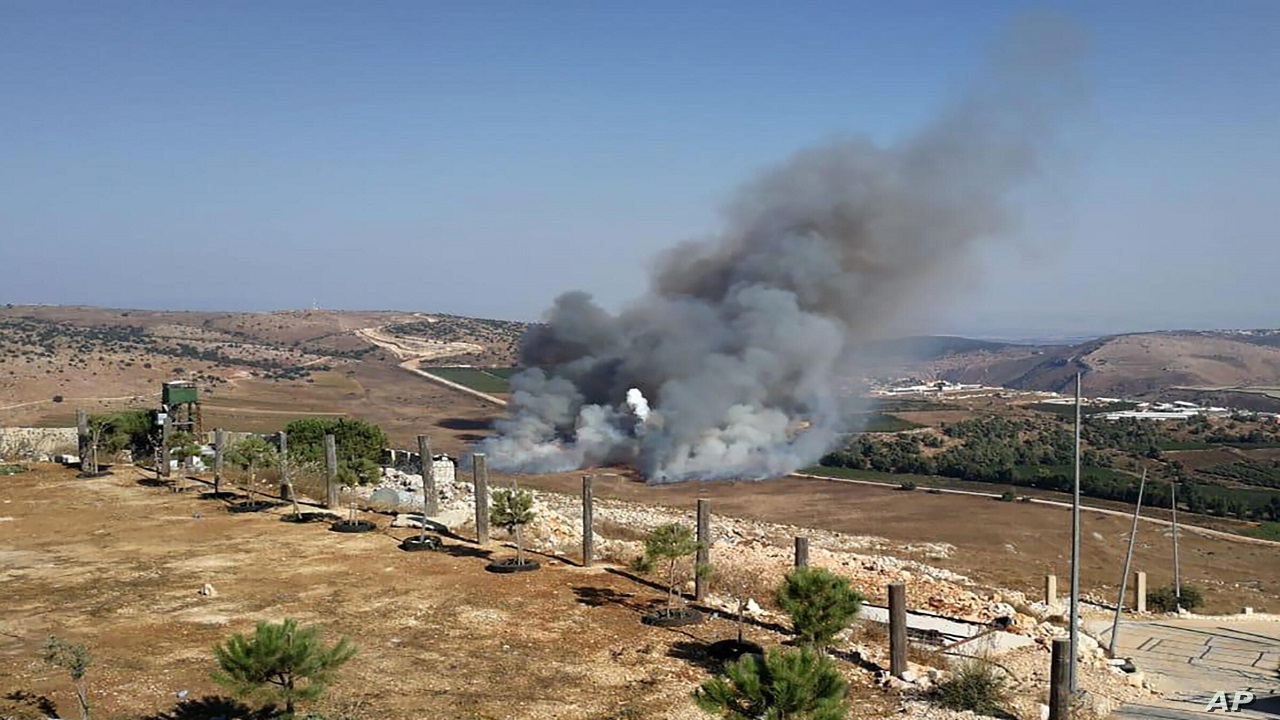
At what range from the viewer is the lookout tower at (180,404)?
30172mm

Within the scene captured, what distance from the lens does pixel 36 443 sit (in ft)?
114

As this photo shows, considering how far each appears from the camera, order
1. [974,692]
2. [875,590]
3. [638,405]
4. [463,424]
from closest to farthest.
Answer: [974,692], [875,590], [638,405], [463,424]

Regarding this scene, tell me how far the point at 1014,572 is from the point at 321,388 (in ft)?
216

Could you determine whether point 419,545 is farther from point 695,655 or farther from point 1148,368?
point 1148,368

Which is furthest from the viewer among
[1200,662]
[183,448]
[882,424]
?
[882,424]

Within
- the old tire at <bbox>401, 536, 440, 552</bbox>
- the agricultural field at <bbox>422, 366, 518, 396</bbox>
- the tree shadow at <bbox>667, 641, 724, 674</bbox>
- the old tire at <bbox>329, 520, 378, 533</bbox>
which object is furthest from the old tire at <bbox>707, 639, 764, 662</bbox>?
the agricultural field at <bbox>422, 366, 518, 396</bbox>

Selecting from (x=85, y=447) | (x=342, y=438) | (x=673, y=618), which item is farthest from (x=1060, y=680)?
(x=85, y=447)

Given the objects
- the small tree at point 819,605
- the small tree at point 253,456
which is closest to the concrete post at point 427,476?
the small tree at point 253,456

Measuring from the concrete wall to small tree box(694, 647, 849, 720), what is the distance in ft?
111

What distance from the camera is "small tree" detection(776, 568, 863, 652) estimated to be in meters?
12.9

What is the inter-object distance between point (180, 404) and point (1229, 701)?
1193 inches

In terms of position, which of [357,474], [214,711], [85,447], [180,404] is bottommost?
[214,711]

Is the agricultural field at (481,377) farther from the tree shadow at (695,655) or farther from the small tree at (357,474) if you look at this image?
the tree shadow at (695,655)

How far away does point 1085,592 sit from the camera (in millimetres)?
28422
